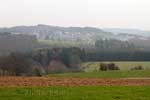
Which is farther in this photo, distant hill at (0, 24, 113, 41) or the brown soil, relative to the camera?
distant hill at (0, 24, 113, 41)

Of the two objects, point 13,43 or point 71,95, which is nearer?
point 71,95

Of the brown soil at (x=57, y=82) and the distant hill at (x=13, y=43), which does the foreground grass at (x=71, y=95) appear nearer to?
the brown soil at (x=57, y=82)

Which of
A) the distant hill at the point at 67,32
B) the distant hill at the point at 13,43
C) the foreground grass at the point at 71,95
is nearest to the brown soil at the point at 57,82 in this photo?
the foreground grass at the point at 71,95

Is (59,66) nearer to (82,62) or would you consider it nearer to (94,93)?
(82,62)

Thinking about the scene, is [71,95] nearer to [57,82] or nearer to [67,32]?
[57,82]

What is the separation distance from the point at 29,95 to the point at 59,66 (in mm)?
46316

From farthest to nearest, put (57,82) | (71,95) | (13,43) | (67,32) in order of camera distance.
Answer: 1. (67,32)
2. (13,43)
3. (57,82)
4. (71,95)

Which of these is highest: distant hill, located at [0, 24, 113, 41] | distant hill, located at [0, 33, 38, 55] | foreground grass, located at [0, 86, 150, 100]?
foreground grass, located at [0, 86, 150, 100]

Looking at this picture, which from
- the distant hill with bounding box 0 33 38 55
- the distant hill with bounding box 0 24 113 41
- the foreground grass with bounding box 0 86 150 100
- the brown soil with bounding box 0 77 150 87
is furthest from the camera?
the distant hill with bounding box 0 24 113 41

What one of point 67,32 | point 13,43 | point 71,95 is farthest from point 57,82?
point 67,32

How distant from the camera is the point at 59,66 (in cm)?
6209

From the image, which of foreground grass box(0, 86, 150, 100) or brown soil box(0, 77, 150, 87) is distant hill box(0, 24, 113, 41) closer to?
brown soil box(0, 77, 150, 87)

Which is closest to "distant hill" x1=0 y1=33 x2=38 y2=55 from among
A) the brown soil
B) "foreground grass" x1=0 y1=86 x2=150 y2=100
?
the brown soil

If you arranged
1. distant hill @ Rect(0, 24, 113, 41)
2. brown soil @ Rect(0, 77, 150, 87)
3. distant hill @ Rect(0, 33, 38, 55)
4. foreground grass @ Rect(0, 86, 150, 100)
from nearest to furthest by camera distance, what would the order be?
foreground grass @ Rect(0, 86, 150, 100), brown soil @ Rect(0, 77, 150, 87), distant hill @ Rect(0, 33, 38, 55), distant hill @ Rect(0, 24, 113, 41)
